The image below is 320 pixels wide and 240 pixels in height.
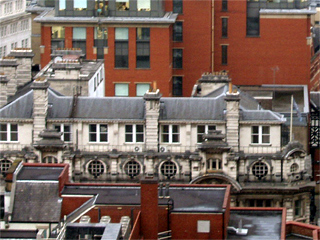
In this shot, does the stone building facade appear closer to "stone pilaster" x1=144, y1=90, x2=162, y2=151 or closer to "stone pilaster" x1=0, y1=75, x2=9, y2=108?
"stone pilaster" x1=144, y1=90, x2=162, y2=151

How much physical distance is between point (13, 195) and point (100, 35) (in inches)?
2322

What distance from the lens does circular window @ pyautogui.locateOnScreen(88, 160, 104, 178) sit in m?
114

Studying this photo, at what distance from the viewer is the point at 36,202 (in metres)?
95.1

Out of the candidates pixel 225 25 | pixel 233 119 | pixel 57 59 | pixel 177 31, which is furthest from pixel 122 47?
pixel 233 119

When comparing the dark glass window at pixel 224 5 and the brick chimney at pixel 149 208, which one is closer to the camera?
the brick chimney at pixel 149 208

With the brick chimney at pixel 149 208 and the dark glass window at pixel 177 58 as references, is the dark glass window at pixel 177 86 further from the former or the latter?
the brick chimney at pixel 149 208

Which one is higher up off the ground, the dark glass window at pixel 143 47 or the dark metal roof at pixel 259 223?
the dark glass window at pixel 143 47

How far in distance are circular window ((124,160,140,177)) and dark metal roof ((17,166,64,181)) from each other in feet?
54.0

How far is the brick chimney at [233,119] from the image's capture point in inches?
4461

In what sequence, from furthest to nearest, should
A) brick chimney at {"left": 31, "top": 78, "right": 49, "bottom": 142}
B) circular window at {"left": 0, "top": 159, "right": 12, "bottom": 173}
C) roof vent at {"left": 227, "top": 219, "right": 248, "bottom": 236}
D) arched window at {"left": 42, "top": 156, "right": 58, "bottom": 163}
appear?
brick chimney at {"left": 31, "top": 78, "right": 49, "bottom": 142} → circular window at {"left": 0, "top": 159, "right": 12, "bottom": 173} → arched window at {"left": 42, "top": 156, "right": 58, "bottom": 163} → roof vent at {"left": 227, "top": 219, "right": 248, "bottom": 236}

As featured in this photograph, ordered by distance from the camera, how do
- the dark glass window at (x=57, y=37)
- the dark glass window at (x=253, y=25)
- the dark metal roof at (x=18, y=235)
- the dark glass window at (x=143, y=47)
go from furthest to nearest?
the dark glass window at (x=253, y=25), the dark glass window at (x=57, y=37), the dark glass window at (x=143, y=47), the dark metal roof at (x=18, y=235)

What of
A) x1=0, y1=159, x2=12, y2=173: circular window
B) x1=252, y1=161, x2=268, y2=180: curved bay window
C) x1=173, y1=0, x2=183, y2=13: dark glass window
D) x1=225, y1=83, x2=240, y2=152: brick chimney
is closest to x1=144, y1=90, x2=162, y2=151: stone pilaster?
x1=225, y1=83, x2=240, y2=152: brick chimney

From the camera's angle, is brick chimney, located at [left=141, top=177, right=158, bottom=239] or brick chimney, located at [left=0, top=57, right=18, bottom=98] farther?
brick chimney, located at [left=0, top=57, right=18, bottom=98]

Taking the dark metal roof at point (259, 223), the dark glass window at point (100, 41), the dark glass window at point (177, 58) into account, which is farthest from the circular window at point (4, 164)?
the dark glass window at point (177, 58)
